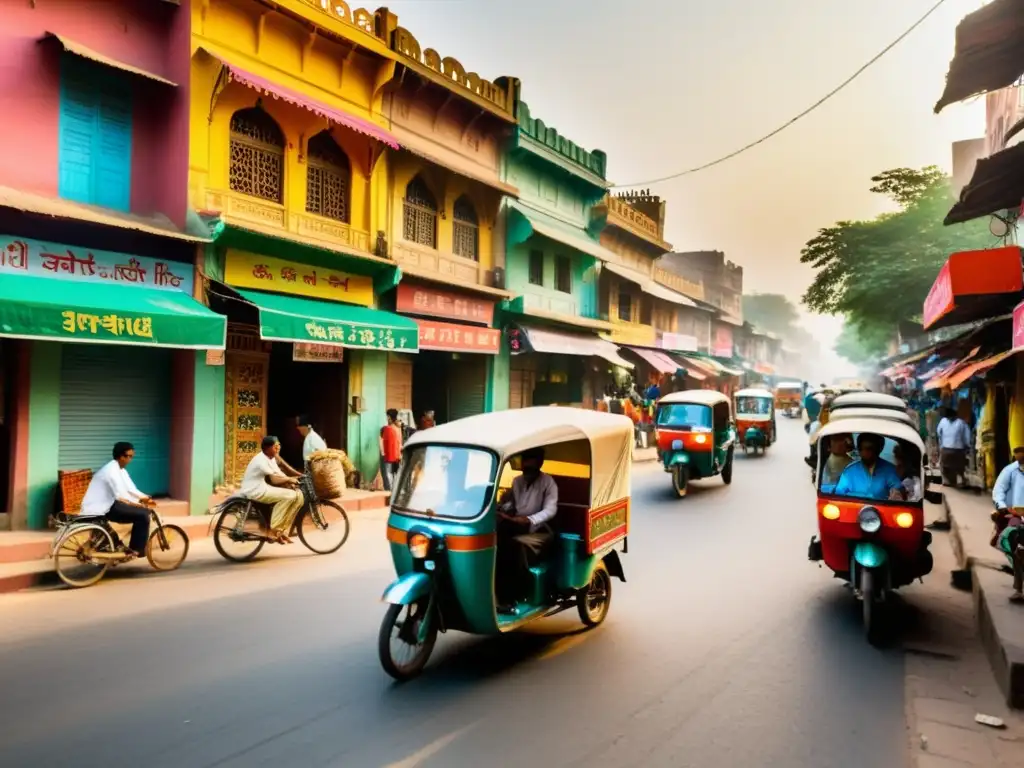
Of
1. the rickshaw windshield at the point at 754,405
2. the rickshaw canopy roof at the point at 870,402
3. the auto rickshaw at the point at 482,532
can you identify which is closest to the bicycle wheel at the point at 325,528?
the auto rickshaw at the point at 482,532

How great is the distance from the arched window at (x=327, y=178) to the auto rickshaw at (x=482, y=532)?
9.24 m

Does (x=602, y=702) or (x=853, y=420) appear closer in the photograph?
(x=602, y=702)

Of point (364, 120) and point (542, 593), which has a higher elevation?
point (364, 120)

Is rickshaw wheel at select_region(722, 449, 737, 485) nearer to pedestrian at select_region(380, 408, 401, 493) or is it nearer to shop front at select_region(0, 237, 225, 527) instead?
pedestrian at select_region(380, 408, 401, 493)

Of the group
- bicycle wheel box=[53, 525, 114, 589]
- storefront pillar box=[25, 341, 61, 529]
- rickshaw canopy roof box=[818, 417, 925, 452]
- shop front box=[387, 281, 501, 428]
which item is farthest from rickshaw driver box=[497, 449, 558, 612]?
shop front box=[387, 281, 501, 428]

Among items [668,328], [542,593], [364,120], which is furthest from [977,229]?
[542,593]

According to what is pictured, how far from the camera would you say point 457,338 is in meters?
17.1

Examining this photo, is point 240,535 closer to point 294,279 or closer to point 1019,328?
point 294,279

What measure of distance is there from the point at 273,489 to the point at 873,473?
679 centimetres

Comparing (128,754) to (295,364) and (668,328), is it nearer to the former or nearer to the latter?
(295,364)

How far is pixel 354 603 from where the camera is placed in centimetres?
698

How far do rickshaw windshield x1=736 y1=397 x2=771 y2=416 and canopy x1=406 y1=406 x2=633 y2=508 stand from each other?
19235 mm

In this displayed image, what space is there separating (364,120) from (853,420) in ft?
35.6

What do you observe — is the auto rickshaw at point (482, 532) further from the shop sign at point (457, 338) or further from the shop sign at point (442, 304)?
the shop sign at point (442, 304)
